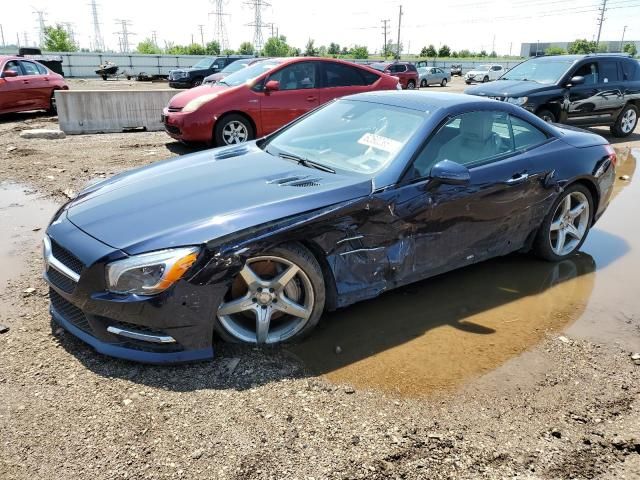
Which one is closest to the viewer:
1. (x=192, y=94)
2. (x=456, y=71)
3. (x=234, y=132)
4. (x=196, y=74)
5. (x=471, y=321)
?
(x=471, y=321)

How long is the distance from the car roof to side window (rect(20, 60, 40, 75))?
468 inches

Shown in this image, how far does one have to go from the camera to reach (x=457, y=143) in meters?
3.93

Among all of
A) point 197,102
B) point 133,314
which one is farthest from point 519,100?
point 133,314

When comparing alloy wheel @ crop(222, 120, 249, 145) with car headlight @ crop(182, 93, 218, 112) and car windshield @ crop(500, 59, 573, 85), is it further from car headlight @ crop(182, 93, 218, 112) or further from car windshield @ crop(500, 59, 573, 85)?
car windshield @ crop(500, 59, 573, 85)

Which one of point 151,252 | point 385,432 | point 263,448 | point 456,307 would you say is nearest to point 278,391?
point 263,448

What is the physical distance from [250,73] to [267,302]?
7.15 meters

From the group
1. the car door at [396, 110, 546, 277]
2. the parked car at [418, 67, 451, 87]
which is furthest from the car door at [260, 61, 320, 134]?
the parked car at [418, 67, 451, 87]

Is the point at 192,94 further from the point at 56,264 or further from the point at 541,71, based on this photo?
the point at 541,71

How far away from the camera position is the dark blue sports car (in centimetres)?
284


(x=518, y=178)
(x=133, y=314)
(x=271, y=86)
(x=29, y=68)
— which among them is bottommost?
(x=133, y=314)

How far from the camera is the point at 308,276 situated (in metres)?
3.18

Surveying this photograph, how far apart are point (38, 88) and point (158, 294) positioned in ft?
42.6

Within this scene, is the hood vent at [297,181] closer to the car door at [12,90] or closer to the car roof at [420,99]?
the car roof at [420,99]

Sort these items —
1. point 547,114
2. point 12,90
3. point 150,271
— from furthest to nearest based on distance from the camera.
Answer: point 12,90, point 547,114, point 150,271
